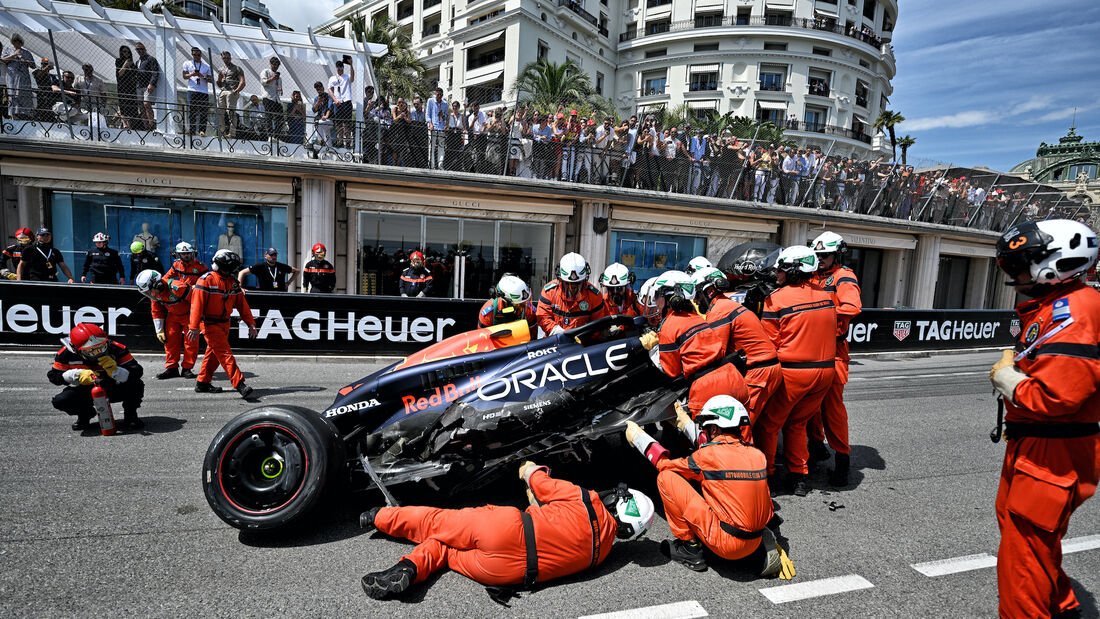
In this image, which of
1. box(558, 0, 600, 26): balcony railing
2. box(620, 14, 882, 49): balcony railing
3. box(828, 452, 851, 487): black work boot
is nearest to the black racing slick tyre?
box(828, 452, 851, 487): black work boot

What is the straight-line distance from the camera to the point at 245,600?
108 inches

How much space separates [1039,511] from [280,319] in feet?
31.2

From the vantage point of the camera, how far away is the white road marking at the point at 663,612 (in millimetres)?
2730

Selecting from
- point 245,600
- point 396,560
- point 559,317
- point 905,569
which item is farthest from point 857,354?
point 245,600

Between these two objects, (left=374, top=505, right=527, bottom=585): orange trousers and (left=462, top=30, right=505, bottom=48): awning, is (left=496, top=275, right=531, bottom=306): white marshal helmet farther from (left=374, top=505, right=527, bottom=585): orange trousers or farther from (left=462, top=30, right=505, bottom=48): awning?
(left=462, top=30, right=505, bottom=48): awning

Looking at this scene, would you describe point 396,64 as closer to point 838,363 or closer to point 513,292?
point 513,292

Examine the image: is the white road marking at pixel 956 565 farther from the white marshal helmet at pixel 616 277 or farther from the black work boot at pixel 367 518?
the white marshal helmet at pixel 616 277

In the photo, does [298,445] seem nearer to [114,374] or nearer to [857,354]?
[114,374]

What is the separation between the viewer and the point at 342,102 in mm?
13500

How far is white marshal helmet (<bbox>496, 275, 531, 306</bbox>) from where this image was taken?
17.8 ft

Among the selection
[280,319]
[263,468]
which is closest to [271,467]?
[263,468]

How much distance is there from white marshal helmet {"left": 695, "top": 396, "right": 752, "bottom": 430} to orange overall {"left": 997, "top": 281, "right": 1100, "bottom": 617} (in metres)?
1.22

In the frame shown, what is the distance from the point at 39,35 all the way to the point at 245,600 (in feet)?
51.1

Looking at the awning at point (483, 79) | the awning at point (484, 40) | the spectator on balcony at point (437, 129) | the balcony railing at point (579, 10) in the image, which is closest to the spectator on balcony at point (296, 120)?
the spectator on balcony at point (437, 129)
